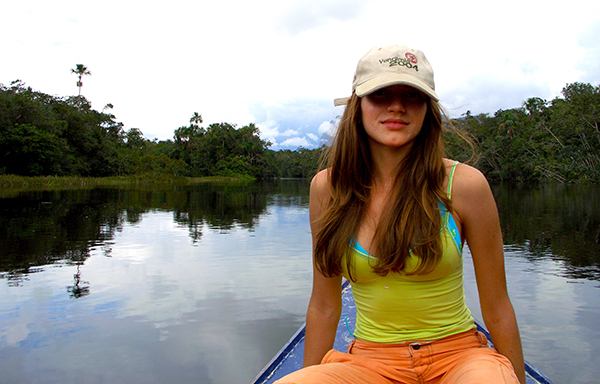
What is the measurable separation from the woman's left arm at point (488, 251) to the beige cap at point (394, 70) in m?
0.27

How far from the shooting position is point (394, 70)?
126cm

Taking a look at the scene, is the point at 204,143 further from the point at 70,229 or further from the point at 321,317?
the point at 321,317

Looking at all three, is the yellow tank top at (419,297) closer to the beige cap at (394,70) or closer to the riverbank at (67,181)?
the beige cap at (394,70)

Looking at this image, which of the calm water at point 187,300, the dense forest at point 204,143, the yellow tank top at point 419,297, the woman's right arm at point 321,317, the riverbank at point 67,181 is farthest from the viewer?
the dense forest at point 204,143

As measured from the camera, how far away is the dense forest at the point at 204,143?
3447 cm

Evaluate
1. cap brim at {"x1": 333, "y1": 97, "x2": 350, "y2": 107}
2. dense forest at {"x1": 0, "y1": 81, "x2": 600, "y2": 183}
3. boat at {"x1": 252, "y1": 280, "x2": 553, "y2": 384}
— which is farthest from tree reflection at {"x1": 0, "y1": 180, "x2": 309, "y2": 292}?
dense forest at {"x1": 0, "y1": 81, "x2": 600, "y2": 183}

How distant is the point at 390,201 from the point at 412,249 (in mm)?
196

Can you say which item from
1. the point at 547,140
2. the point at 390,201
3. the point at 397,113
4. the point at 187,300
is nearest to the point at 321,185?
the point at 390,201

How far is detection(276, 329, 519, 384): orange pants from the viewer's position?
112cm

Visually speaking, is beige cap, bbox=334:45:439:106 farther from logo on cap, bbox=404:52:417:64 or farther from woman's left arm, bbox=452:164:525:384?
woman's left arm, bbox=452:164:525:384

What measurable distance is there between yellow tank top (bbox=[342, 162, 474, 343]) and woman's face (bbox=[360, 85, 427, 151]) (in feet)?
0.55

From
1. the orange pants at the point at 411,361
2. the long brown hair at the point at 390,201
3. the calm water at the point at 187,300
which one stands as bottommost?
the calm water at the point at 187,300

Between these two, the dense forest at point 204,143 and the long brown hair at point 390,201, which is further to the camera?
the dense forest at point 204,143

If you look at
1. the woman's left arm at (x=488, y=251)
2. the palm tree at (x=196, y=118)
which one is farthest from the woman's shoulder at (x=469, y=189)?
the palm tree at (x=196, y=118)
